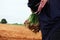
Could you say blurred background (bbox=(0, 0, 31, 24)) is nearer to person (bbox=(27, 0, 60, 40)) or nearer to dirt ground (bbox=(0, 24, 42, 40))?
dirt ground (bbox=(0, 24, 42, 40))

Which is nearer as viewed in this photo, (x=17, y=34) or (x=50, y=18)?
(x=50, y=18)

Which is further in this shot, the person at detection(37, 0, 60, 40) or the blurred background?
the blurred background

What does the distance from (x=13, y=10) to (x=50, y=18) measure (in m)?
0.79

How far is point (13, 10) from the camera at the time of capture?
4.68ft

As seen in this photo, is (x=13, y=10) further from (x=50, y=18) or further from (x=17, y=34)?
(x=50, y=18)

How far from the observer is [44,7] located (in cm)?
73

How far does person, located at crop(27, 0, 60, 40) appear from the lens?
0.66 metres

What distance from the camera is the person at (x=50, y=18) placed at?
66cm

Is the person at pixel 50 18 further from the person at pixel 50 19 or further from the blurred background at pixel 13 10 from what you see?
the blurred background at pixel 13 10

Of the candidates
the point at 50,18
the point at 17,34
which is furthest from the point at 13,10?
the point at 50,18

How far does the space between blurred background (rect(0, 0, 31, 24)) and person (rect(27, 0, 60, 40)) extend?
68cm

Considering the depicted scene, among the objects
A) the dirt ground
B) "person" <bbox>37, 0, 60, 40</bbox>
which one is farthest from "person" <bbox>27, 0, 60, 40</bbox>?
the dirt ground

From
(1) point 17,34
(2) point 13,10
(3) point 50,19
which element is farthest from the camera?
(2) point 13,10

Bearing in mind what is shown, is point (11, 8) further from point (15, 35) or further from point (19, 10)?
point (15, 35)
